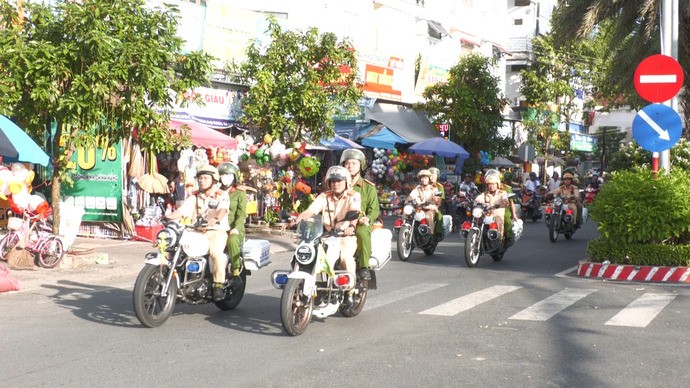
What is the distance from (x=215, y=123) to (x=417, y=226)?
9.02 meters

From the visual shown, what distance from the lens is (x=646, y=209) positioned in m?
13.9

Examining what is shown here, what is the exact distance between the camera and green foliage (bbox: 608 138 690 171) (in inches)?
667

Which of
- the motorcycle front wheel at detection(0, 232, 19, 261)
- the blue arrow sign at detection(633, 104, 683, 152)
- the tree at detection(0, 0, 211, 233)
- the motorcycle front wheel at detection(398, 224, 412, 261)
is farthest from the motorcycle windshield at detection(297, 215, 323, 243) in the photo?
the motorcycle front wheel at detection(398, 224, 412, 261)

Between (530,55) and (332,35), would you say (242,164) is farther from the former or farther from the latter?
(530,55)

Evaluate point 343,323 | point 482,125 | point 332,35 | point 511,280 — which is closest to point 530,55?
point 482,125

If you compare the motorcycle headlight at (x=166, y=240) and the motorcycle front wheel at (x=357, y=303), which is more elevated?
the motorcycle headlight at (x=166, y=240)

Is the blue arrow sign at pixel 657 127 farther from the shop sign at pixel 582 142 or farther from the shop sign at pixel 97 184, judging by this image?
the shop sign at pixel 582 142

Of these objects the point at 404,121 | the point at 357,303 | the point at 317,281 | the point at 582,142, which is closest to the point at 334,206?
the point at 317,281

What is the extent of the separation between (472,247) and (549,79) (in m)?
32.9

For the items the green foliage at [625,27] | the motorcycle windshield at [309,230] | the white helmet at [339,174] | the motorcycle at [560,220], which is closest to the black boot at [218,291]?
the motorcycle windshield at [309,230]

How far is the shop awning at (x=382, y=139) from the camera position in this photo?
30094 millimetres

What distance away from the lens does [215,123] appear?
24.7m

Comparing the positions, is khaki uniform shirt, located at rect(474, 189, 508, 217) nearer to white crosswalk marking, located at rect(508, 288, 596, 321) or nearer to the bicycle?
white crosswalk marking, located at rect(508, 288, 596, 321)

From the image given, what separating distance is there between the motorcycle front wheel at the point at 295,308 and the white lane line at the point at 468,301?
2.06 metres
